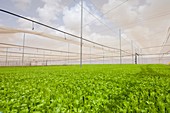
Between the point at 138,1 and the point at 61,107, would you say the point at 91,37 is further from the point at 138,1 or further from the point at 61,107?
the point at 61,107

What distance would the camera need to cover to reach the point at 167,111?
1332 mm

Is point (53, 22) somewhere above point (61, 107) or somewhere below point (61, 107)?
above

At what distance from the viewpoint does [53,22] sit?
1647 centimetres

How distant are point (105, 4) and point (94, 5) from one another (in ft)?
4.52

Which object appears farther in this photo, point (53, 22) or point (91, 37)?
point (91, 37)

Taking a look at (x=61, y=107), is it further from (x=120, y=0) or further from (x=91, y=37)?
(x=91, y=37)

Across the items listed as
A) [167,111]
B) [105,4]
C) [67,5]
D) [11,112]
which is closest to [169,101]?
[167,111]

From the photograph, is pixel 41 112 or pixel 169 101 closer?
pixel 41 112

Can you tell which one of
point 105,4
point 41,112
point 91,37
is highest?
point 105,4

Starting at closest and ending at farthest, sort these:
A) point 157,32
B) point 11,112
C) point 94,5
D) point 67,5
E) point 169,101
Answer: point 11,112 < point 169,101 < point 67,5 < point 94,5 < point 157,32

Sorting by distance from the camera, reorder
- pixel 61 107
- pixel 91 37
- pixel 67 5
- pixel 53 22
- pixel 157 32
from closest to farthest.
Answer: pixel 61 107 → pixel 67 5 → pixel 53 22 → pixel 91 37 → pixel 157 32

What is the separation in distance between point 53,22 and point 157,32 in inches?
919

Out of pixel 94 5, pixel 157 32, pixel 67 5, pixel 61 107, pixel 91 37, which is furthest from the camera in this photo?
pixel 157 32

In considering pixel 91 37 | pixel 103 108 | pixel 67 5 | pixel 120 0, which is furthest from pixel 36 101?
pixel 91 37
